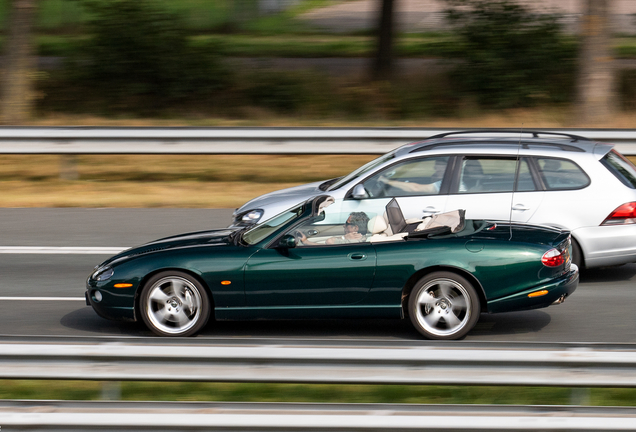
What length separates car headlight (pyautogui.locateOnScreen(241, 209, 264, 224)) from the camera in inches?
356

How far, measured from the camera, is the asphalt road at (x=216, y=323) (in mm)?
7086

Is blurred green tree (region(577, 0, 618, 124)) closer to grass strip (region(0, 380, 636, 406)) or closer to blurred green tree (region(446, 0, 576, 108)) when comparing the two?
blurred green tree (region(446, 0, 576, 108))

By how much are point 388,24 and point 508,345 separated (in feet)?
61.3

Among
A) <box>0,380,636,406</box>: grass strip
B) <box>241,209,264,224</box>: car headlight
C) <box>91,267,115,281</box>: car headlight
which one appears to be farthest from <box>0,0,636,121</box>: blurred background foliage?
<box>0,380,636,406</box>: grass strip

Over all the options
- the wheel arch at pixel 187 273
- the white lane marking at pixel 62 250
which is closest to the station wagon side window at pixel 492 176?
the wheel arch at pixel 187 273

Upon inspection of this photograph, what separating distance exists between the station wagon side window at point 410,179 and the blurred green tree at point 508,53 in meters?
11.6

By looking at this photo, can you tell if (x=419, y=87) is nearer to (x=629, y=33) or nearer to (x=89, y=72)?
(x=89, y=72)

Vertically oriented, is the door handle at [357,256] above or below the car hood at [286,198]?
below

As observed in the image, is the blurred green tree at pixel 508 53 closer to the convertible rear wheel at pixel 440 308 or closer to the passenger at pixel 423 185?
the passenger at pixel 423 185

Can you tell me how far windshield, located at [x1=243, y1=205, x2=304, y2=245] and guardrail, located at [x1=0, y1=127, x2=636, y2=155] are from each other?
6504mm

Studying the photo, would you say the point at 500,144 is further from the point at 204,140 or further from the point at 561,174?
the point at 204,140

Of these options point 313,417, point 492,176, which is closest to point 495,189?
point 492,176

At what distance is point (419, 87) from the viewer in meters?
20.4

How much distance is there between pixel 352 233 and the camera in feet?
22.8
